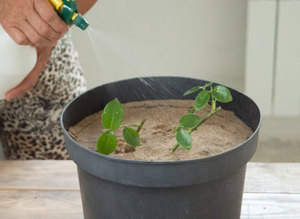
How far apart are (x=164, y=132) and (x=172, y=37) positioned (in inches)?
47.8

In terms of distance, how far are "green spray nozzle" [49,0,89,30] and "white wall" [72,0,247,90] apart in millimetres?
1093

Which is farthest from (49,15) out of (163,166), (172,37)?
(172,37)

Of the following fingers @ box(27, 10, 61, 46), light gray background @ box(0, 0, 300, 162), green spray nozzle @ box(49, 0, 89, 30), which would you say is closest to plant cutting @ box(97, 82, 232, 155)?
green spray nozzle @ box(49, 0, 89, 30)

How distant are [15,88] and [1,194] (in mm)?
229

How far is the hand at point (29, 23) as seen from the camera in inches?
31.9

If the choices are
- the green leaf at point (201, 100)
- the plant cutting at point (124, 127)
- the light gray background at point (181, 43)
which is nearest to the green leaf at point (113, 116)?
the plant cutting at point (124, 127)

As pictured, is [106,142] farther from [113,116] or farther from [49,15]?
[49,15]

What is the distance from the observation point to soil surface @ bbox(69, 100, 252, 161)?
650mm

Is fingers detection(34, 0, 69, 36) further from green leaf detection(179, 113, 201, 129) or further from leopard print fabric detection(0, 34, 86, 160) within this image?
leopard print fabric detection(0, 34, 86, 160)

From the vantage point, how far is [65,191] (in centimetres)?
92

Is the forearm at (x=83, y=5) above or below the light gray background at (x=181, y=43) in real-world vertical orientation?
above

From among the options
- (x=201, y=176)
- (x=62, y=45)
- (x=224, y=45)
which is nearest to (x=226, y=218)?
(x=201, y=176)

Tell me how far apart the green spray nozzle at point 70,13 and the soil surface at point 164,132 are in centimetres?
16

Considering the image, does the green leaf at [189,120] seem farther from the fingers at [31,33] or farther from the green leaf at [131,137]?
the fingers at [31,33]
